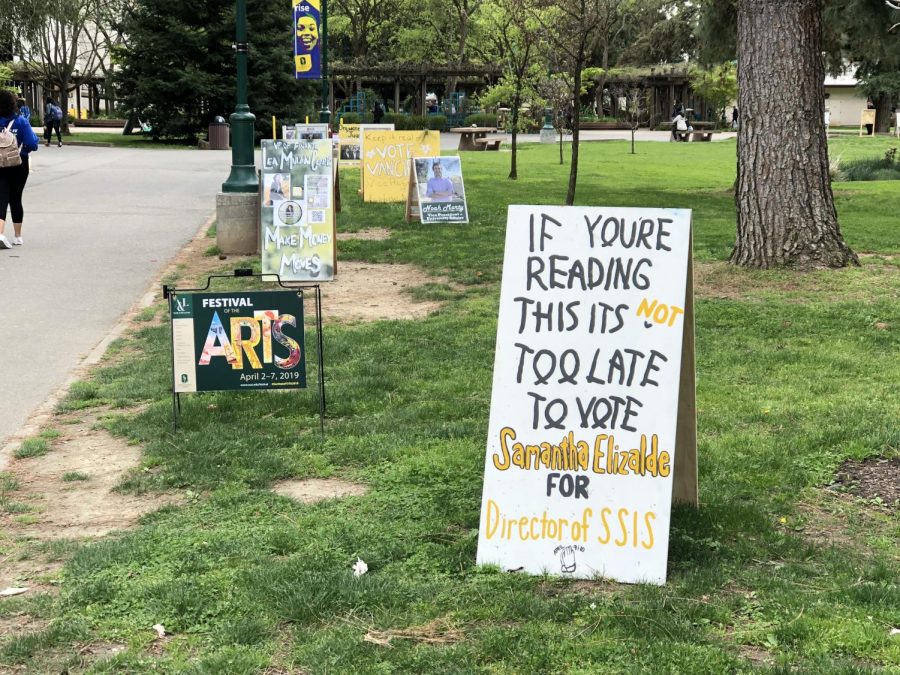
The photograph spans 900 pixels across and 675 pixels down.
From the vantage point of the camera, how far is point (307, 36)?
26.5m

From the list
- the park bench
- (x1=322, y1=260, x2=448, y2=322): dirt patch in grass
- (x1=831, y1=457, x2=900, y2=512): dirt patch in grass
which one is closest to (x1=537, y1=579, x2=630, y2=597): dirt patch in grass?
(x1=831, y1=457, x2=900, y2=512): dirt patch in grass

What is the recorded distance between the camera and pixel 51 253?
43.8 feet

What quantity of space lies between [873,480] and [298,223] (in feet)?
23.1

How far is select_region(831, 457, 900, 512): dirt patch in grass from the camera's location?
493 cm

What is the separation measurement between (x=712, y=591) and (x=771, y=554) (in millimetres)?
481

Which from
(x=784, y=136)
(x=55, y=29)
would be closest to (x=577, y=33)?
(x=784, y=136)

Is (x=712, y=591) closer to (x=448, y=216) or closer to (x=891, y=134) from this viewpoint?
(x=448, y=216)

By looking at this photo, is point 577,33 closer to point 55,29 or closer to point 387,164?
point 387,164

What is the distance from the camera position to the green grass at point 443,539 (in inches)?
139

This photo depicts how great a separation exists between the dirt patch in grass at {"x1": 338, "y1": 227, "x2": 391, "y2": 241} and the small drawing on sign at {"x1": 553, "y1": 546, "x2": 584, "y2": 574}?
10.6 m

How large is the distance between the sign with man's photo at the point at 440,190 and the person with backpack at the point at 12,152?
5.20 meters

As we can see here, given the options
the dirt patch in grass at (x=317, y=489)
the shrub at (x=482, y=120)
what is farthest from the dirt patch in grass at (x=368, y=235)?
the shrub at (x=482, y=120)

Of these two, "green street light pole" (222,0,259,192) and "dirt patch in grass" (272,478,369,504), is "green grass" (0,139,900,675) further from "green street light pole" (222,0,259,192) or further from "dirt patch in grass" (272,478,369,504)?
"green street light pole" (222,0,259,192)

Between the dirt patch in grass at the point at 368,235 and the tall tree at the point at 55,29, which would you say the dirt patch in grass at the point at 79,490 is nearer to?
the dirt patch in grass at the point at 368,235
